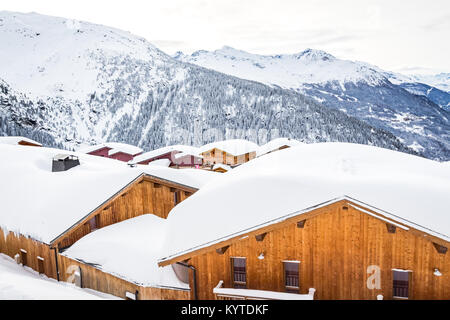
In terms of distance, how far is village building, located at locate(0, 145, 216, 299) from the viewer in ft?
53.6

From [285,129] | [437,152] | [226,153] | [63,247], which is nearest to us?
[63,247]

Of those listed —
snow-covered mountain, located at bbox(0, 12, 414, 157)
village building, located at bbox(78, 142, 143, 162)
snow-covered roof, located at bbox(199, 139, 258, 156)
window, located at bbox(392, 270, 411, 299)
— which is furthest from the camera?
snow-covered mountain, located at bbox(0, 12, 414, 157)

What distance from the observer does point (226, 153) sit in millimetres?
62469

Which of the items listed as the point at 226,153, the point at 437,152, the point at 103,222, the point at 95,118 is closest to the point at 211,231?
the point at 103,222

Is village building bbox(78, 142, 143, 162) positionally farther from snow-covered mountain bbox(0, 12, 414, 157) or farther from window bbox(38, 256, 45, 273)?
window bbox(38, 256, 45, 273)

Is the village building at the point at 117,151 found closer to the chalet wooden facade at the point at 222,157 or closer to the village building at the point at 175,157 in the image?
the village building at the point at 175,157

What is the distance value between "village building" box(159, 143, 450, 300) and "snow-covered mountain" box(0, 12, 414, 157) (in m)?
105

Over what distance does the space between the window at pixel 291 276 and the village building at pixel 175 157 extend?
48426 mm

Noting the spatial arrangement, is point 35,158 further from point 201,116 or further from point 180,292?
point 201,116

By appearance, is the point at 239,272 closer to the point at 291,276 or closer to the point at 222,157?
the point at 291,276

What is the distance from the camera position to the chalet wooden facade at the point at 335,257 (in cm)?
873

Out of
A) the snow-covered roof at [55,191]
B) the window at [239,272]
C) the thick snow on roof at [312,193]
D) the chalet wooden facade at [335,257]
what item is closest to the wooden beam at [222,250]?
the chalet wooden facade at [335,257]

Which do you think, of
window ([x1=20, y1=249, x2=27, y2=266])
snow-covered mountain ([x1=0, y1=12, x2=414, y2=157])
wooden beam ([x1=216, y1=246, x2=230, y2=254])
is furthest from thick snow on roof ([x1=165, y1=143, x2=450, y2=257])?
snow-covered mountain ([x1=0, y1=12, x2=414, y2=157])

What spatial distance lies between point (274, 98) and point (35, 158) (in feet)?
385
